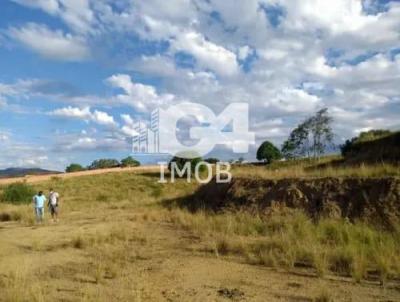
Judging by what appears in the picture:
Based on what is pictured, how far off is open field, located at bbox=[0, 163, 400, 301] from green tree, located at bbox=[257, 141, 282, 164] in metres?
49.6

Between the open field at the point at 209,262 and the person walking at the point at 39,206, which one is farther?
the person walking at the point at 39,206

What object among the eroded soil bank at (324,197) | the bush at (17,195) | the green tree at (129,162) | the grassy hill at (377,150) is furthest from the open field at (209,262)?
the green tree at (129,162)

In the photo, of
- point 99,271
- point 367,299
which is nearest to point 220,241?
point 99,271

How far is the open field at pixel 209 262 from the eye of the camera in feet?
32.3

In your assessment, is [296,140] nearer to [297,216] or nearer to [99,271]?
[297,216]

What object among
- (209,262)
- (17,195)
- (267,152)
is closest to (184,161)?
(267,152)

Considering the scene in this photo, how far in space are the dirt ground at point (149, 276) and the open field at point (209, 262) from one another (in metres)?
0.02

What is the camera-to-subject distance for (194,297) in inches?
384

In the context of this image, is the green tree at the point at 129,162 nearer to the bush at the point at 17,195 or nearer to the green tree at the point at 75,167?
the green tree at the point at 75,167

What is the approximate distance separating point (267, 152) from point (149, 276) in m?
61.5

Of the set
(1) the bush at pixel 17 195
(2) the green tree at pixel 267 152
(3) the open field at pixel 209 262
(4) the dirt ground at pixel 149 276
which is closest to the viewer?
(4) the dirt ground at pixel 149 276

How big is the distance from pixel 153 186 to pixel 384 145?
1148 inches

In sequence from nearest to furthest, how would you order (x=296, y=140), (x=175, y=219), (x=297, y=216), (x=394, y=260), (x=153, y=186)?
1. (x=394, y=260)
2. (x=297, y=216)
3. (x=175, y=219)
4. (x=296, y=140)
5. (x=153, y=186)

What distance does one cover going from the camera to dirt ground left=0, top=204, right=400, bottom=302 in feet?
31.5
